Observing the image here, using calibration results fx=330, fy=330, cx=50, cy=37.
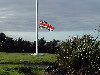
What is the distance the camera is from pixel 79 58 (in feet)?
58.1

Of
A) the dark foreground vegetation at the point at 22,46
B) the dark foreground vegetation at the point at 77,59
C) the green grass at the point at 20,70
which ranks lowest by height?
the dark foreground vegetation at the point at 22,46

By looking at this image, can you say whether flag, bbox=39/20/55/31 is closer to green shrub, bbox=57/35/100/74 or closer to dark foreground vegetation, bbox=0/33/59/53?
dark foreground vegetation, bbox=0/33/59/53

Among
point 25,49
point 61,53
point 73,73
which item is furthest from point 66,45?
point 25,49

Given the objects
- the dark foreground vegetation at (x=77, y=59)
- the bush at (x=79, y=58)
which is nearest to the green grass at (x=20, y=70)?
the dark foreground vegetation at (x=77, y=59)

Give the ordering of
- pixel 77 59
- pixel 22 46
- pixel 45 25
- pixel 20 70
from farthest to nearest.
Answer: pixel 22 46 < pixel 45 25 < pixel 20 70 < pixel 77 59

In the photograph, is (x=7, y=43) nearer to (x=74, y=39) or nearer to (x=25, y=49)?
(x=25, y=49)

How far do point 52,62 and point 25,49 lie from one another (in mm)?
12110

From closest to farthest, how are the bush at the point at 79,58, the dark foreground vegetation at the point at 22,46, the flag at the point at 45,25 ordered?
the bush at the point at 79,58, the flag at the point at 45,25, the dark foreground vegetation at the point at 22,46

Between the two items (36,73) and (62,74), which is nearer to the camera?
(62,74)

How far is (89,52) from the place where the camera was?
1789cm

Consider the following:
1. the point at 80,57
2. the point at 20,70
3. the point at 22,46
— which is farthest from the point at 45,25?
the point at 80,57

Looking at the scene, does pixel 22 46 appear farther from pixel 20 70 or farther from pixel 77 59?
pixel 77 59

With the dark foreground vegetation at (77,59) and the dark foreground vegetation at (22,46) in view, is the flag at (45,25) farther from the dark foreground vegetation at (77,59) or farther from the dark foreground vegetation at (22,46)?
the dark foreground vegetation at (77,59)

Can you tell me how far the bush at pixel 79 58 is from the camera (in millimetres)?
17656
